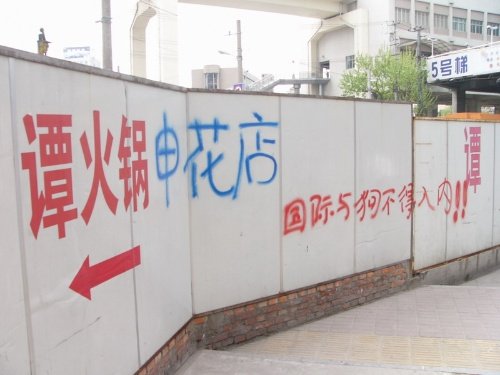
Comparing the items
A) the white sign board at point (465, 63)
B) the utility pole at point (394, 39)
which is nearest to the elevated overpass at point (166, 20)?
the utility pole at point (394, 39)

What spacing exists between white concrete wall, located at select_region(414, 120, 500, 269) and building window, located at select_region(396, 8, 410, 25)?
4025cm

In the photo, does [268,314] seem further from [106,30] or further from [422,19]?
[422,19]

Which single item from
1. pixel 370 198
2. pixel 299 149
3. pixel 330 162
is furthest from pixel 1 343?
pixel 370 198

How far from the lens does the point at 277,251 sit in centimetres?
517

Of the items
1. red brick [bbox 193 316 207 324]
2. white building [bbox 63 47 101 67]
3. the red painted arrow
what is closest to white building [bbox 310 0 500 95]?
white building [bbox 63 47 101 67]

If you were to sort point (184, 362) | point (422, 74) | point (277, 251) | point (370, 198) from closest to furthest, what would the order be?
1. point (184, 362)
2. point (277, 251)
3. point (370, 198)
4. point (422, 74)

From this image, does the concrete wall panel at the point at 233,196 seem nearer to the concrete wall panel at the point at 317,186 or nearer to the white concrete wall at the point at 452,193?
the concrete wall panel at the point at 317,186

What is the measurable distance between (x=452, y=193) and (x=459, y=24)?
47733mm

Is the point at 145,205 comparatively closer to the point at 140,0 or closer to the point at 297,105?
the point at 297,105

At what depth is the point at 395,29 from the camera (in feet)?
143

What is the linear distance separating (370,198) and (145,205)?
10.7ft

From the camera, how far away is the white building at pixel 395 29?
148ft

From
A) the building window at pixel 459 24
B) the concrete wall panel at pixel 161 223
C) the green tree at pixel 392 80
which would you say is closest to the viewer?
the concrete wall panel at pixel 161 223

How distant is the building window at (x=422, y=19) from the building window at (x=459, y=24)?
3.61 metres
